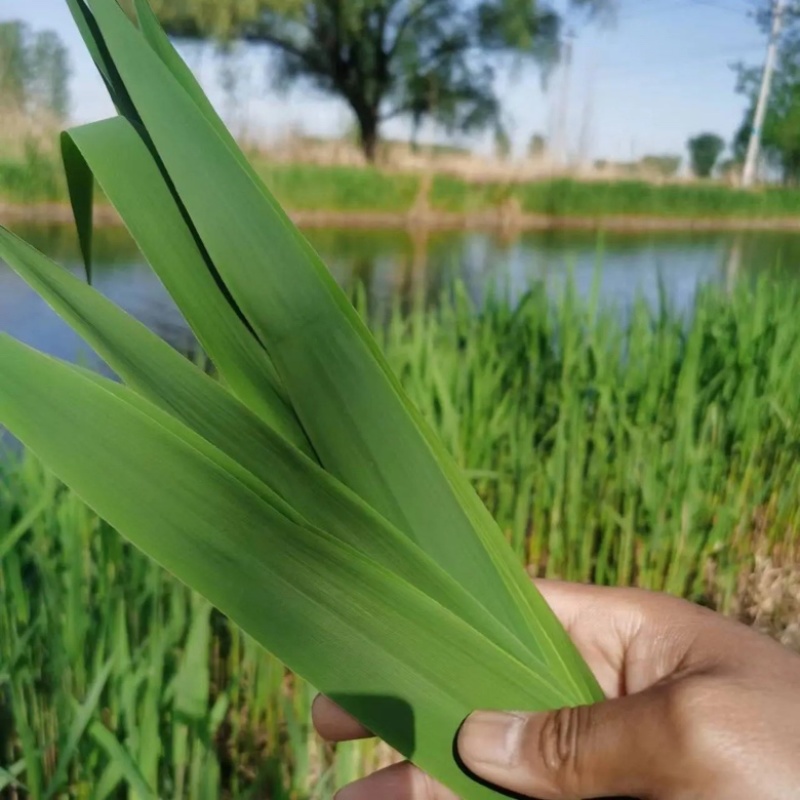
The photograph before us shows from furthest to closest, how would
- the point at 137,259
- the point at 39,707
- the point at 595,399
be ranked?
1. the point at 137,259
2. the point at 595,399
3. the point at 39,707

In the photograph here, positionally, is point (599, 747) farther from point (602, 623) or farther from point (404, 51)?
point (404, 51)

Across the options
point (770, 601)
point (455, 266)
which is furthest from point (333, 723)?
point (455, 266)

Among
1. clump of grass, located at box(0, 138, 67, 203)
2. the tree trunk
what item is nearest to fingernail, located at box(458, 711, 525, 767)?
clump of grass, located at box(0, 138, 67, 203)

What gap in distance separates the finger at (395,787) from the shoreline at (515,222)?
5973mm

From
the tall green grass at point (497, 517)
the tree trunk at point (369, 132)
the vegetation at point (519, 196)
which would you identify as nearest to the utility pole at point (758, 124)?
the vegetation at point (519, 196)

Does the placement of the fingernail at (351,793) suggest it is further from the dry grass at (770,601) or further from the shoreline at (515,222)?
the shoreline at (515,222)

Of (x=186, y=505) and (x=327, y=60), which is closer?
(x=186, y=505)

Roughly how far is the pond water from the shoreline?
0.86 ft

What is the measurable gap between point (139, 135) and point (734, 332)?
55.2 inches

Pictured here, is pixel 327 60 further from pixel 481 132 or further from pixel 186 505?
pixel 186 505

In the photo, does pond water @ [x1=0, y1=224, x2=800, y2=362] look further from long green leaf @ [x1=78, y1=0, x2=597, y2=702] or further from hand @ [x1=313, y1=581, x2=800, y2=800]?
hand @ [x1=313, y1=581, x2=800, y2=800]

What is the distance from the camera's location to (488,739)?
0.35m

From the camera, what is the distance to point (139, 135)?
340 millimetres

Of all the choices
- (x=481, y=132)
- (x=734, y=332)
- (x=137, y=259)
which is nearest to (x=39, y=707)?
(x=734, y=332)
